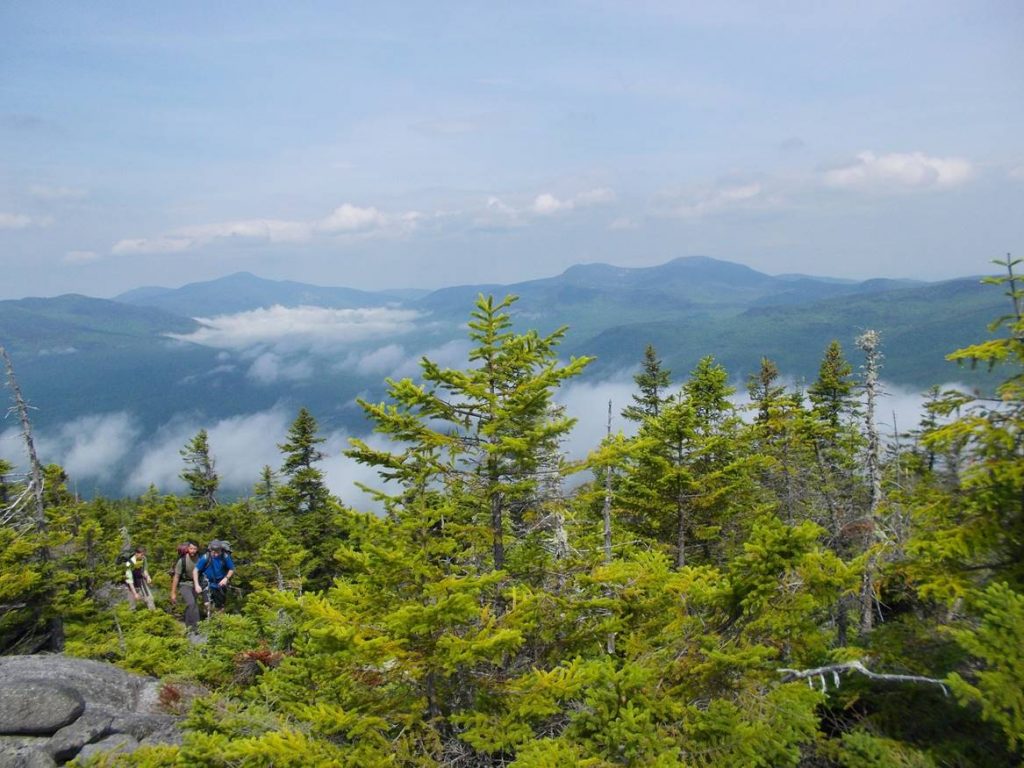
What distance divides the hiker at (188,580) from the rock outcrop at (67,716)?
2.58m

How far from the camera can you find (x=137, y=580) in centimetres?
2164

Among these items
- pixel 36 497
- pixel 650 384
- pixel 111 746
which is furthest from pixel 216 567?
pixel 650 384

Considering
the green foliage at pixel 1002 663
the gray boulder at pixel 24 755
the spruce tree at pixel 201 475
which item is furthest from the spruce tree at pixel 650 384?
the green foliage at pixel 1002 663

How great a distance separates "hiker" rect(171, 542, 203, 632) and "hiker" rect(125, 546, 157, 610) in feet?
5.04

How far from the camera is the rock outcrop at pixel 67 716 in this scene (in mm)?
10656

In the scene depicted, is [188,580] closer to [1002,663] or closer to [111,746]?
[111,746]

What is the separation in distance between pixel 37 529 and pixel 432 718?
62.7 ft

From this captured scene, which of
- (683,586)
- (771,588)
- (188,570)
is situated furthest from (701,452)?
(188,570)

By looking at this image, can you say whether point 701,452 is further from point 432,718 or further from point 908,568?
point 432,718

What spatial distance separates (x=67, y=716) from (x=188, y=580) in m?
8.71

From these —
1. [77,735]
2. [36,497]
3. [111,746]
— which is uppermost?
[36,497]

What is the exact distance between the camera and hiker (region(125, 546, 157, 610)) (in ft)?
66.6

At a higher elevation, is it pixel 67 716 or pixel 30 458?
pixel 30 458

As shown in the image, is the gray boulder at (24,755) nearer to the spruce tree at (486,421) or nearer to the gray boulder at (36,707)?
the gray boulder at (36,707)
